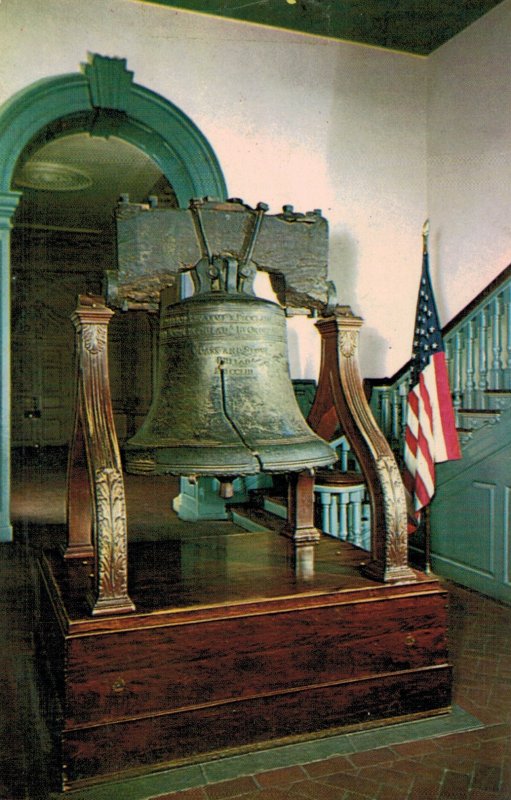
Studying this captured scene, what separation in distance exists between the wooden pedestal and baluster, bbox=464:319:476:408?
2.54m

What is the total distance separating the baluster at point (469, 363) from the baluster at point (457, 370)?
7 cm

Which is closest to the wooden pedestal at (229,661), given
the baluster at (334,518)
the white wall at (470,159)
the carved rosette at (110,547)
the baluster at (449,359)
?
the carved rosette at (110,547)

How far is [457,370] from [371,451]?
2.76m

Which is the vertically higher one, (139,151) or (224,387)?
(139,151)

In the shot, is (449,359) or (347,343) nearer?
(347,343)

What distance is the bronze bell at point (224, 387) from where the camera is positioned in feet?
9.04

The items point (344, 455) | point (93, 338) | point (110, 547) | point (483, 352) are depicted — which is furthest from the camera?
point (344, 455)

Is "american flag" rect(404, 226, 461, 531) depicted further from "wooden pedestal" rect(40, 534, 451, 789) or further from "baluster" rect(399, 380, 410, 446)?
"wooden pedestal" rect(40, 534, 451, 789)

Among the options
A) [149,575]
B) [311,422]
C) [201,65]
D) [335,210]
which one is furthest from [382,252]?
[149,575]

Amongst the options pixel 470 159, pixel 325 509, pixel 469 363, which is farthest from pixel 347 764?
pixel 470 159

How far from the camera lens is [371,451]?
3.05 metres

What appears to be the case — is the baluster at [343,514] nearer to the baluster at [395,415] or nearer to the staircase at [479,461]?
the staircase at [479,461]

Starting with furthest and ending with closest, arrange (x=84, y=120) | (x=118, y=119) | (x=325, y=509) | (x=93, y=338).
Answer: (x=84, y=120) → (x=118, y=119) → (x=325, y=509) → (x=93, y=338)

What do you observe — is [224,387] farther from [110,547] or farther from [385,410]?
[385,410]
